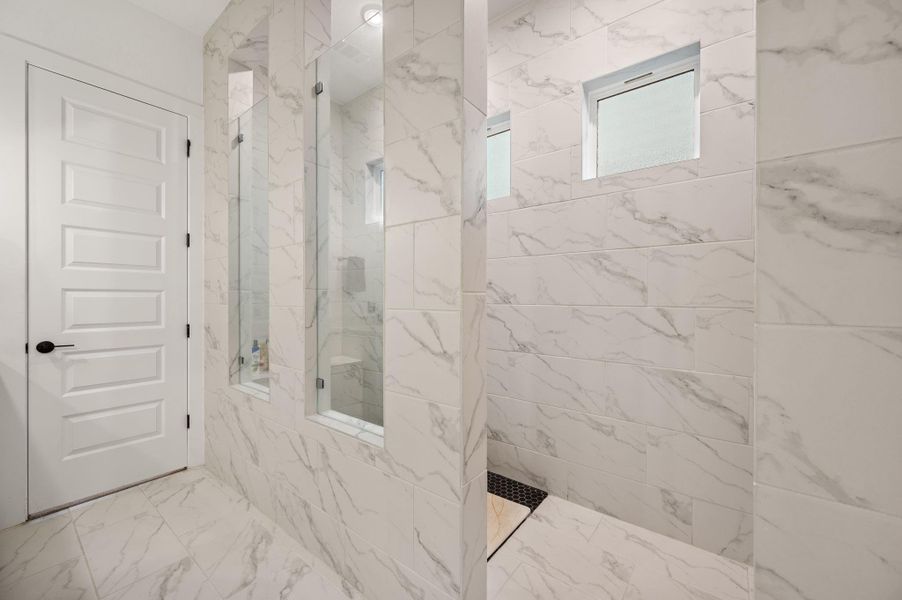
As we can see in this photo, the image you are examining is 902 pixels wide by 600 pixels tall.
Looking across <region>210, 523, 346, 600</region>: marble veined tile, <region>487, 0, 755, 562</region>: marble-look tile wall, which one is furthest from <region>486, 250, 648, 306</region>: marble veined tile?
<region>210, 523, 346, 600</region>: marble veined tile

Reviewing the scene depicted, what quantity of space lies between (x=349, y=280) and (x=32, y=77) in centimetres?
210

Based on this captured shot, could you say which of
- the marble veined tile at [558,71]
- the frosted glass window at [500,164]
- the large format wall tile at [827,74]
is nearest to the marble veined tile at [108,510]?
the frosted glass window at [500,164]

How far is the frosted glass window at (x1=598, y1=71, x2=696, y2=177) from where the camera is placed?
6.13 ft

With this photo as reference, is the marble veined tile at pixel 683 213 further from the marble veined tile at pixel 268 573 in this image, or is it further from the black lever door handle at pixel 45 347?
the black lever door handle at pixel 45 347

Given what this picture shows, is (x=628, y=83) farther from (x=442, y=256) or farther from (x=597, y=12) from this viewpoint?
(x=442, y=256)

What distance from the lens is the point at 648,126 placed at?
1979mm

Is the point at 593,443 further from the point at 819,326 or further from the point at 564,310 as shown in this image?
the point at 819,326

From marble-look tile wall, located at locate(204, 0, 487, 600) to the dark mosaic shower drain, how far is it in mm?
931

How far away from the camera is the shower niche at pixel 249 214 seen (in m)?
2.07

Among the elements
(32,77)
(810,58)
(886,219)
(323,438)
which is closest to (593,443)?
(323,438)

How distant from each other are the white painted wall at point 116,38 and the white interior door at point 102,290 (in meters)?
0.19

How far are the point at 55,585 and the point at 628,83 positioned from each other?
3.52 metres

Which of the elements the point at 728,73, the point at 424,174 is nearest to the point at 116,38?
the point at 424,174

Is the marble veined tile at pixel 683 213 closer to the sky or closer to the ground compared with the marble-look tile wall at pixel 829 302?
closer to the sky
